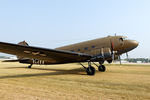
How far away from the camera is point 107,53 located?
40.4 feet

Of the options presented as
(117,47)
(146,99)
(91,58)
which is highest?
(117,47)

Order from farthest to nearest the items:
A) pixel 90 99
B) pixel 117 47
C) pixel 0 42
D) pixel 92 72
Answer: pixel 117 47
pixel 92 72
pixel 0 42
pixel 90 99

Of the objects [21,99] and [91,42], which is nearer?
[21,99]

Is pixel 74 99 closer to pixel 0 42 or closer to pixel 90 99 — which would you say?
pixel 90 99

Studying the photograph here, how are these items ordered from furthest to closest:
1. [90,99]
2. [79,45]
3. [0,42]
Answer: [79,45], [0,42], [90,99]

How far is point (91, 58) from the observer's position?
12469 millimetres

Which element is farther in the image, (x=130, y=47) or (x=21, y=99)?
(x=130, y=47)

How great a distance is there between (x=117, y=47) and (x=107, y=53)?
2001 mm

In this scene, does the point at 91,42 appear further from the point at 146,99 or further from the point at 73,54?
the point at 146,99

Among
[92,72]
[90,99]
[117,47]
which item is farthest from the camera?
[117,47]

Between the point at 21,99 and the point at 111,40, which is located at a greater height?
the point at 111,40

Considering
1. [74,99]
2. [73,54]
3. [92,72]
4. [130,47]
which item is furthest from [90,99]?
[130,47]

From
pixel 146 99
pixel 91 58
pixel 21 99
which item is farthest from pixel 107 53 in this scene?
A: pixel 21 99

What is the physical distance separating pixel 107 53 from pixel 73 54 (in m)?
3.61
